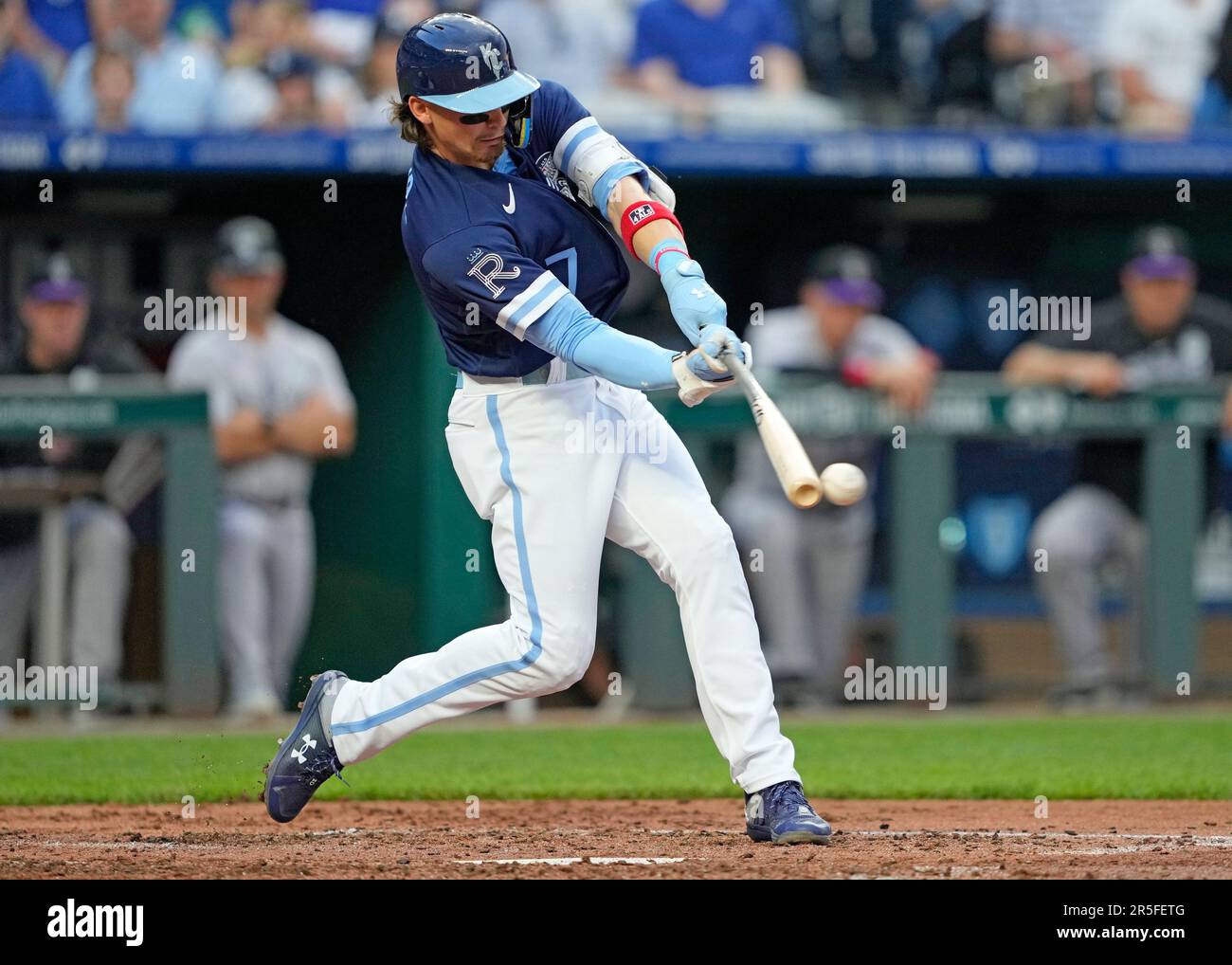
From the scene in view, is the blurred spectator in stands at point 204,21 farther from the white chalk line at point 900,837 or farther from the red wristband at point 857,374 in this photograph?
the white chalk line at point 900,837

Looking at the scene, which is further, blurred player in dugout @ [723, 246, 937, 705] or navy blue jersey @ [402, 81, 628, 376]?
blurred player in dugout @ [723, 246, 937, 705]

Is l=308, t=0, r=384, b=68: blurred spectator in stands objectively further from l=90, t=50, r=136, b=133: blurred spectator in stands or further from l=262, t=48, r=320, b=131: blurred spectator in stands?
l=90, t=50, r=136, b=133: blurred spectator in stands

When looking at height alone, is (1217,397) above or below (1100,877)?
above

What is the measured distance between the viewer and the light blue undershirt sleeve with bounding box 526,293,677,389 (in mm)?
3865

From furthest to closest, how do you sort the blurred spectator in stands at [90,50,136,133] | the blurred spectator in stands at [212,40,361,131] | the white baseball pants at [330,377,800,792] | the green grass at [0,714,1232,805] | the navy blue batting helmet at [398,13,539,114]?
the blurred spectator in stands at [212,40,361,131]
the blurred spectator in stands at [90,50,136,133]
the green grass at [0,714,1232,805]
the white baseball pants at [330,377,800,792]
the navy blue batting helmet at [398,13,539,114]

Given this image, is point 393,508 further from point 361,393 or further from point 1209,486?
point 1209,486

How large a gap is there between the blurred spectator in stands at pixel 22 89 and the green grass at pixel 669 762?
9.18 ft

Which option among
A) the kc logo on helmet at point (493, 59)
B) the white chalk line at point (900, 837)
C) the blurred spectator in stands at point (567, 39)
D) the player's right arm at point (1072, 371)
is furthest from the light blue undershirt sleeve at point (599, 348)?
the blurred spectator in stands at point (567, 39)

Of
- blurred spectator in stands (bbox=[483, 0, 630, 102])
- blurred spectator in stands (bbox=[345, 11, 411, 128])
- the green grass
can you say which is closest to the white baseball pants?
the green grass

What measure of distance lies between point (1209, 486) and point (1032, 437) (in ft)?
2.45

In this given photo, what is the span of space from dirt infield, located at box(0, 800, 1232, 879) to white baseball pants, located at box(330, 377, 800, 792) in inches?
12.6

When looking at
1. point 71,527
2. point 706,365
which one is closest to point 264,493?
point 71,527
